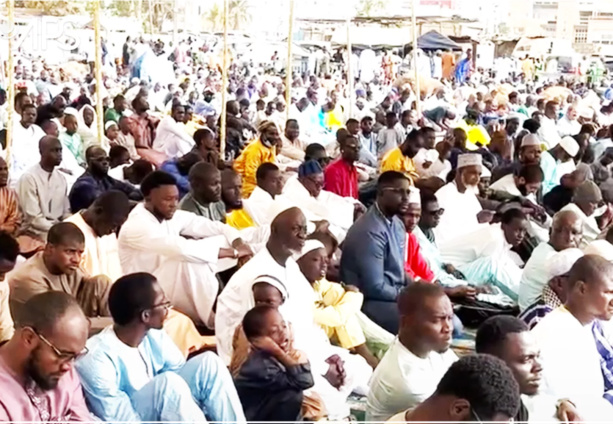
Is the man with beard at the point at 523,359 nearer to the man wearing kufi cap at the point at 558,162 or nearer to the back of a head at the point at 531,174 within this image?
the back of a head at the point at 531,174

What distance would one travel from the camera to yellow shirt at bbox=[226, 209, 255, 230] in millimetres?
5238

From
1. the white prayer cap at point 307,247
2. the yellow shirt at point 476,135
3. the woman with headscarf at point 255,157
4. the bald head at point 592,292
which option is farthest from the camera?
the yellow shirt at point 476,135

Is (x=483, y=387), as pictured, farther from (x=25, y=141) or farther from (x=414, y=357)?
(x=25, y=141)

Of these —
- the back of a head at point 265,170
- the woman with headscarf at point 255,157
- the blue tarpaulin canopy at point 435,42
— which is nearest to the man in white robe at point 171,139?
the woman with headscarf at point 255,157

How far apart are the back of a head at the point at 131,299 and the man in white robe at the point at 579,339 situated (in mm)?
1255

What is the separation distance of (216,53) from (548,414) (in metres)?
Answer: 20.7

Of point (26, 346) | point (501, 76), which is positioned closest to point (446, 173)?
point (26, 346)

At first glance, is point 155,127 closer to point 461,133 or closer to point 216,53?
point 461,133

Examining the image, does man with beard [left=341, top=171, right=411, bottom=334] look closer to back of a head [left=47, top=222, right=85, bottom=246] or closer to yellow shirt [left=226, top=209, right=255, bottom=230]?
yellow shirt [left=226, top=209, right=255, bottom=230]

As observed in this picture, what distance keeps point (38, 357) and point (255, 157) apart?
16.4 feet

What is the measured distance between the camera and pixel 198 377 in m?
2.86

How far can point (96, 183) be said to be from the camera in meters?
5.69

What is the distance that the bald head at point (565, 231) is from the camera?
4.26 m

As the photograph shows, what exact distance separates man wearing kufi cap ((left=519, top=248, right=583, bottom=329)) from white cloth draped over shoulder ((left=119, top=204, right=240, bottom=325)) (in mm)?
1450
